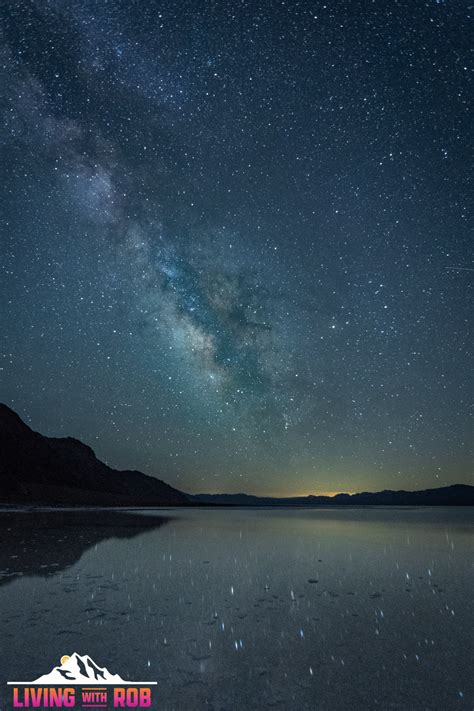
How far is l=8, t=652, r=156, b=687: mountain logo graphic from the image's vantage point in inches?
238

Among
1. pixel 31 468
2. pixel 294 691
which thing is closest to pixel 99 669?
pixel 294 691

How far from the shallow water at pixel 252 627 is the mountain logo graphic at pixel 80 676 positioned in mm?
149

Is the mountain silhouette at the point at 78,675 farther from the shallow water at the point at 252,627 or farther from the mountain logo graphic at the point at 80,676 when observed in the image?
the shallow water at the point at 252,627

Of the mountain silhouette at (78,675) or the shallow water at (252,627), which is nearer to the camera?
the shallow water at (252,627)

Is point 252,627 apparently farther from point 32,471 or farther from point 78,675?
point 32,471

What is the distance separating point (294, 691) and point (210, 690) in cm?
106

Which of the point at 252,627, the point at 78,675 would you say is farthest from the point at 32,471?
the point at 78,675

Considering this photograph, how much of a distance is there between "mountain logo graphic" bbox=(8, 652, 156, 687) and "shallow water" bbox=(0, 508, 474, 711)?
0.15m

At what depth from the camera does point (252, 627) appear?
8711 millimetres

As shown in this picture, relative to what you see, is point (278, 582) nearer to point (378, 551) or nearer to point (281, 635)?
point (281, 635)

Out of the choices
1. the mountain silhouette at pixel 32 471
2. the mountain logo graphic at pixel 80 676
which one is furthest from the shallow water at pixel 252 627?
the mountain silhouette at pixel 32 471

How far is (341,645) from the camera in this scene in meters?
7.67

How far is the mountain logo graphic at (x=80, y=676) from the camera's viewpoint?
6.05m

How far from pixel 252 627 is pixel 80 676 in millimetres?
3539
